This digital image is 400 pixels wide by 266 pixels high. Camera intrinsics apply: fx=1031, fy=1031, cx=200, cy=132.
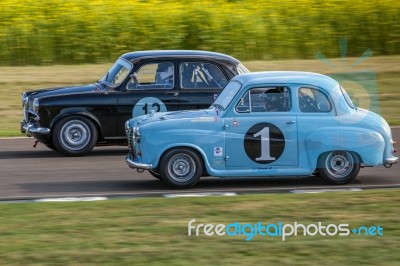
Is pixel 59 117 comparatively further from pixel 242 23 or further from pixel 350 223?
pixel 242 23

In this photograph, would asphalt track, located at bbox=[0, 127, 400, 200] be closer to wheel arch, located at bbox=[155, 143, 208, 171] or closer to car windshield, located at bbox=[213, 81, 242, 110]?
wheel arch, located at bbox=[155, 143, 208, 171]

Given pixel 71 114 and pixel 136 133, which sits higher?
pixel 71 114

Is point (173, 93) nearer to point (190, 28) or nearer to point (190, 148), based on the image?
point (190, 148)

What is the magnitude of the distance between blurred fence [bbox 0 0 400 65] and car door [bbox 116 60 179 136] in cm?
1211

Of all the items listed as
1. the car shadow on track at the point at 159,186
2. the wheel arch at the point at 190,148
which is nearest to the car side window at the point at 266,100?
the wheel arch at the point at 190,148

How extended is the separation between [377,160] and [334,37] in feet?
57.4

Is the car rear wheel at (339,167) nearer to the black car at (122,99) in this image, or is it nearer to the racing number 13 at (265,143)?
the racing number 13 at (265,143)

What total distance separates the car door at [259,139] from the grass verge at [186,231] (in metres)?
0.92

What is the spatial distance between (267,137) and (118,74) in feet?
14.3

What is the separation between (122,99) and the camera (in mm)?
16109

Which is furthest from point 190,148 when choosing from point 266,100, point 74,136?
point 74,136

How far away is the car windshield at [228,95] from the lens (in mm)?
12961

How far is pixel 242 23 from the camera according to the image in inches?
1158

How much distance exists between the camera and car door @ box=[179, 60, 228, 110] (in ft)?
53.0
